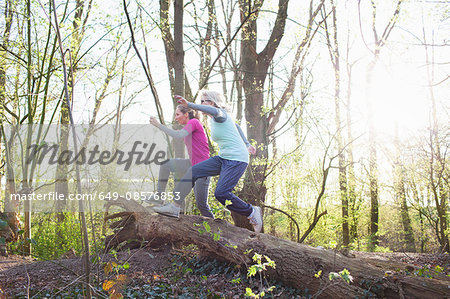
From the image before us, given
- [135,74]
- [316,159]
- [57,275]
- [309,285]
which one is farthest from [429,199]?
[135,74]

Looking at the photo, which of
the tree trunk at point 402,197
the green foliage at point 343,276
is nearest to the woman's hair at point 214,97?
the green foliage at point 343,276

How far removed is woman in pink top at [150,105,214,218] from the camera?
4680 mm

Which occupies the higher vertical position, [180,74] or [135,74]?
[135,74]

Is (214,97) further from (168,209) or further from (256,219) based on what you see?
(256,219)

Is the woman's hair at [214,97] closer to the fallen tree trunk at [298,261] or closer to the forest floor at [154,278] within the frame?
the fallen tree trunk at [298,261]

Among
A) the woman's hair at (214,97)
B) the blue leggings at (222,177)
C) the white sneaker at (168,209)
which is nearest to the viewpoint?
the blue leggings at (222,177)

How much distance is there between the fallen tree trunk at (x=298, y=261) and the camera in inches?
129

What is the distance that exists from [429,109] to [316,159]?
14.1 ft

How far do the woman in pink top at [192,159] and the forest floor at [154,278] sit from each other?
79cm

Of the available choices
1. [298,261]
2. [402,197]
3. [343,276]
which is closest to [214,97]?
[298,261]

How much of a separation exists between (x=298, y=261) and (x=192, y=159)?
1.95m

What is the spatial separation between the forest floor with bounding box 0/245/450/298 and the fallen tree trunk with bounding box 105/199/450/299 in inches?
6.4

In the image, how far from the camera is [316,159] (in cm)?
1148

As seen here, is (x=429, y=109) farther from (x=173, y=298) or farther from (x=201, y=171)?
(x=173, y=298)
